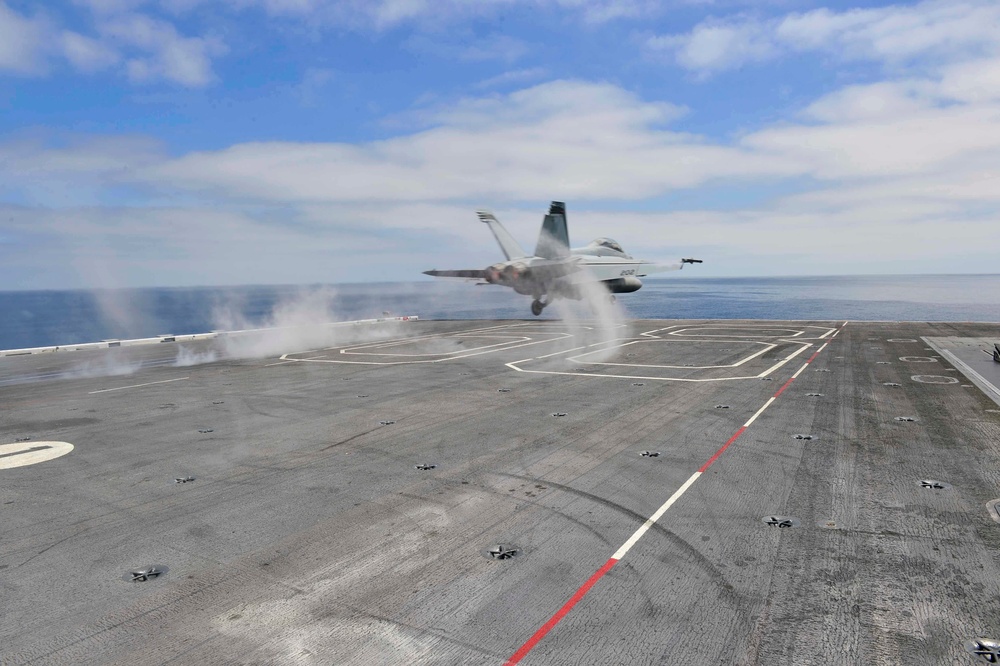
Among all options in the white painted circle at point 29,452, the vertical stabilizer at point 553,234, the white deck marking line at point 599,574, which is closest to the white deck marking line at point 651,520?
the white deck marking line at point 599,574

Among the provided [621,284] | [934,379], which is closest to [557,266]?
[621,284]

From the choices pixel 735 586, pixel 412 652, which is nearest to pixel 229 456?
pixel 412 652

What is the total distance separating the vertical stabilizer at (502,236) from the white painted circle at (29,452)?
3035cm

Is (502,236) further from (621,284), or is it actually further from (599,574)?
(599,574)

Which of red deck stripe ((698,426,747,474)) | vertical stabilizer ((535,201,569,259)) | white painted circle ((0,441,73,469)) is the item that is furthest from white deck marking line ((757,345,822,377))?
white painted circle ((0,441,73,469))

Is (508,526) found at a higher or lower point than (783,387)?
lower

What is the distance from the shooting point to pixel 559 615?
23.7 ft

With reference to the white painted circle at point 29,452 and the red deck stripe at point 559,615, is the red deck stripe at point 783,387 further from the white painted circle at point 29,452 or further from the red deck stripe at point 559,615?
the white painted circle at point 29,452

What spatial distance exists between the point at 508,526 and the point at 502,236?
112 feet

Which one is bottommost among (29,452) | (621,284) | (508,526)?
(29,452)

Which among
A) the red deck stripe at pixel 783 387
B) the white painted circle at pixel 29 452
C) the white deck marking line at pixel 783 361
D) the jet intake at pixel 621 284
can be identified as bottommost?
the white painted circle at pixel 29 452

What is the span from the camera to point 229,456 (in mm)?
14773

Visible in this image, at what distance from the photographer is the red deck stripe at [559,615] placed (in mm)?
6438

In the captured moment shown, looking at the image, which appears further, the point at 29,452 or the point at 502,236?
the point at 502,236
